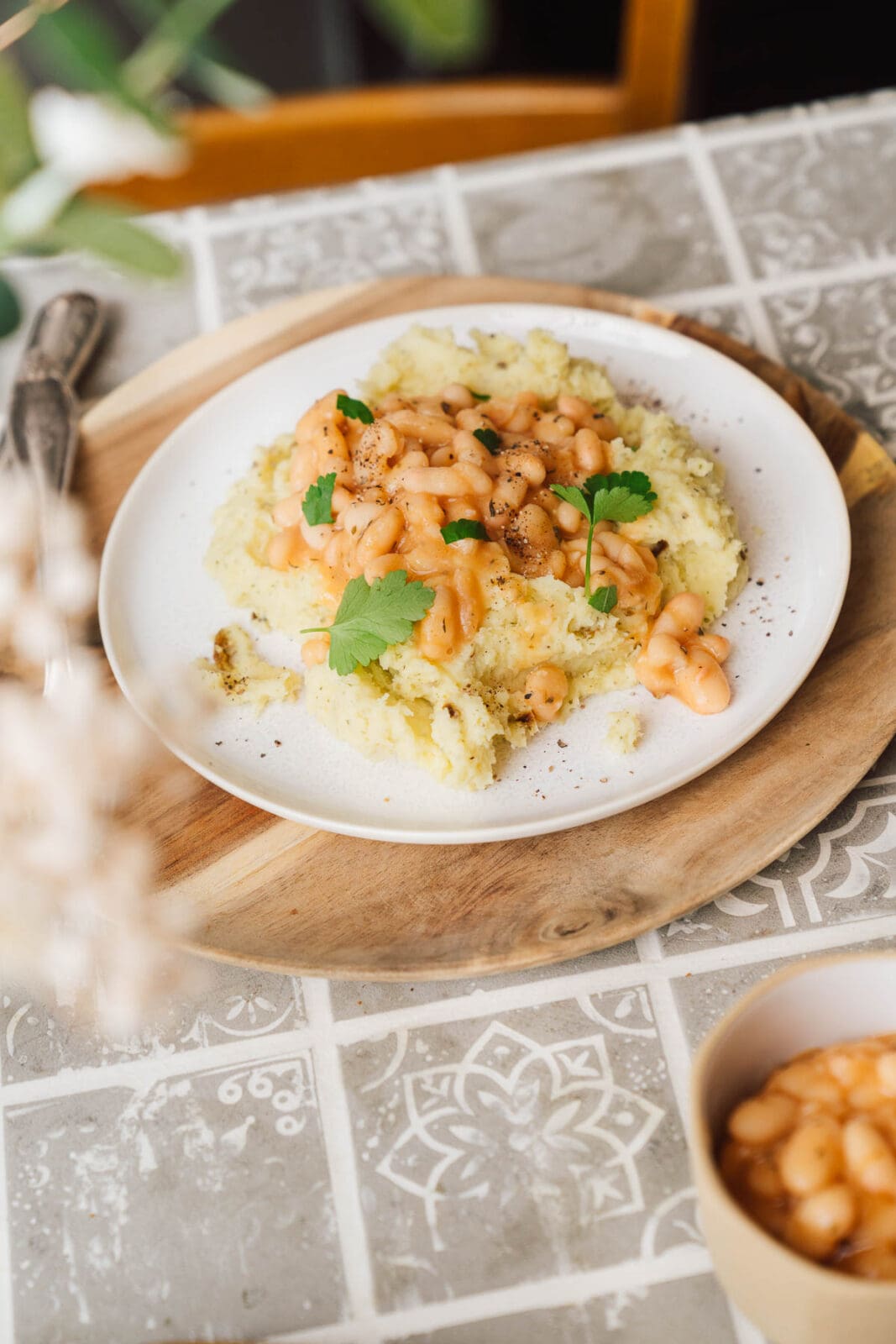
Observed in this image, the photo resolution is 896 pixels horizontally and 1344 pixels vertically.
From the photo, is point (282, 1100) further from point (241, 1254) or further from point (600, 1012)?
point (600, 1012)

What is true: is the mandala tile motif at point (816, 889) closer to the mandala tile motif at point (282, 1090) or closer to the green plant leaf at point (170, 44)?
the mandala tile motif at point (282, 1090)

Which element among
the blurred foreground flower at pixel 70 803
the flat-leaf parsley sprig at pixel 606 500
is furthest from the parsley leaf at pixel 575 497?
the blurred foreground flower at pixel 70 803

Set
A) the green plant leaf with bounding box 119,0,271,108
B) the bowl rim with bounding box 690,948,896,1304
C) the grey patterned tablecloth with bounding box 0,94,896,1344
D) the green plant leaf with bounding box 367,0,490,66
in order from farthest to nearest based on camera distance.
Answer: the grey patterned tablecloth with bounding box 0,94,896,1344 < the bowl rim with bounding box 690,948,896,1304 < the green plant leaf with bounding box 119,0,271,108 < the green plant leaf with bounding box 367,0,490,66

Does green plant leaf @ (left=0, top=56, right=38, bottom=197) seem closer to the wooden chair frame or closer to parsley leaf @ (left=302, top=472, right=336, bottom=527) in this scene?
parsley leaf @ (left=302, top=472, right=336, bottom=527)

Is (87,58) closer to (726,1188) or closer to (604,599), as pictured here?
(726,1188)

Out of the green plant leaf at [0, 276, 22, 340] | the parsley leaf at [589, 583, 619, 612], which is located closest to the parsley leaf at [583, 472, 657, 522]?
the parsley leaf at [589, 583, 619, 612]
